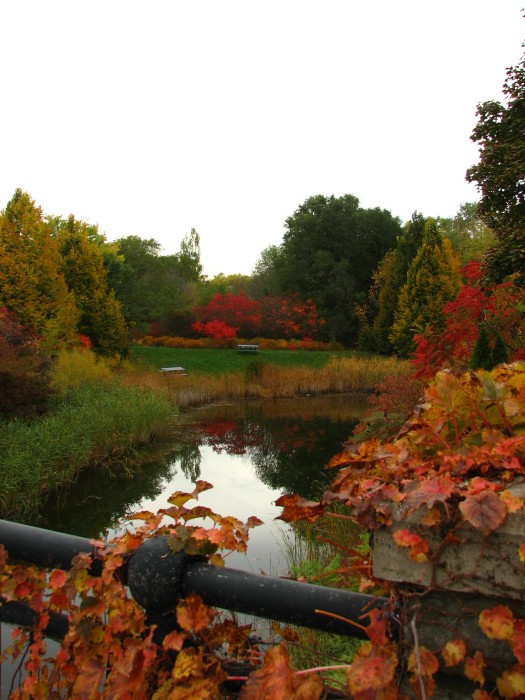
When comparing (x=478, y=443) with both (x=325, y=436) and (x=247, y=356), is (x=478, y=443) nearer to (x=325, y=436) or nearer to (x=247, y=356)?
(x=325, y=436)

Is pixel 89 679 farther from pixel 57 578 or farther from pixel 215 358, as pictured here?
pixel 215 358

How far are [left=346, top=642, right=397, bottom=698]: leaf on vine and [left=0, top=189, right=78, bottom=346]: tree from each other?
58.3 feet

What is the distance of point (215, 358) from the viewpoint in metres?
29.0

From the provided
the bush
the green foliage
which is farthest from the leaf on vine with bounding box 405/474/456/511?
the bush

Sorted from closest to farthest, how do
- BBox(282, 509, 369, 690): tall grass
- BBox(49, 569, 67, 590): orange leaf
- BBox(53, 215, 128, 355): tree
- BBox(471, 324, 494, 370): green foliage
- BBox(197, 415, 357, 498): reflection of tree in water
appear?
1. BBox(49, 569, 67, 590): orange leaf
2. BBox(282, 509, 369, 690): tall grass
3. BBox(471, 324, 494, 370): green foliage
4. BBox(197, 415, 357, 498): reflection of tree in water
5. BBox(53, 215, 128, 355): tree

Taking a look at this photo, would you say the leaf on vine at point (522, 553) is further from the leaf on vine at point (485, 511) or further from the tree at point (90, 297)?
the tree at point (90, 297)

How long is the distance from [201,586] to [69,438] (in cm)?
838

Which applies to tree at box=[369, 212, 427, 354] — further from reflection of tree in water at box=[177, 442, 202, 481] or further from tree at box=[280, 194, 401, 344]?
reflection of tree in water at box=[177, 442, 202, 481]

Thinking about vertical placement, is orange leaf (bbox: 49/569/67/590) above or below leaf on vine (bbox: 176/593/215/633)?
below

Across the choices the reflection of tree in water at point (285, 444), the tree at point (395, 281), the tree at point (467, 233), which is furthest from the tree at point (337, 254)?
the reflection of tree in water at point (285, 444)

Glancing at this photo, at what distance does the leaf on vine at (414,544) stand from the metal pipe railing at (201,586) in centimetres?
13

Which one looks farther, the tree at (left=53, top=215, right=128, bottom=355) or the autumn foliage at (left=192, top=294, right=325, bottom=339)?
the autumn foliage at (left=192, top=294, right=325, bottom=339)

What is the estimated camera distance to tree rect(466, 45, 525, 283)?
11844 mm

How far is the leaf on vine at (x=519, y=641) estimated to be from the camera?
864mm
